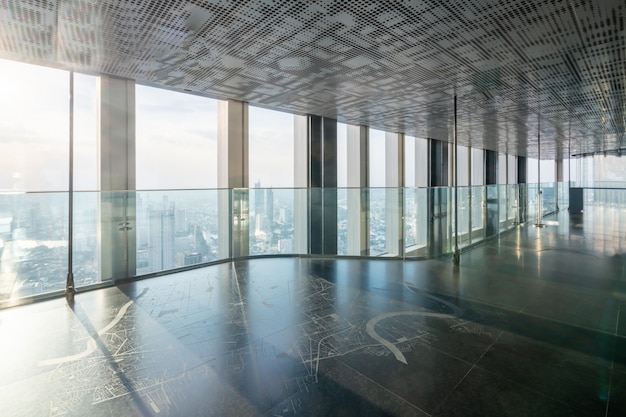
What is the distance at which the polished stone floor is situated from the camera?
6.75 feet

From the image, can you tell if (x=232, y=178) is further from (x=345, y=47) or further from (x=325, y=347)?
(x=325, y=347)

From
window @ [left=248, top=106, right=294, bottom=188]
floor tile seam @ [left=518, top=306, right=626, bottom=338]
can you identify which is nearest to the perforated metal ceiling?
window @ [left=248, top=106, right=294, bottom=188]

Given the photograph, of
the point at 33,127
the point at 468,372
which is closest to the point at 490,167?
the point at 468,372

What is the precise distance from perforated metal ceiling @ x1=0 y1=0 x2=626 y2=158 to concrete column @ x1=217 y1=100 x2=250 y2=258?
1.76ft

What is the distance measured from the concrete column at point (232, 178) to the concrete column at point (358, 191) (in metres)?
2.29

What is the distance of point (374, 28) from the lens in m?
3.27

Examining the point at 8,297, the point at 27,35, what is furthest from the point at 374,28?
the point at 8,297

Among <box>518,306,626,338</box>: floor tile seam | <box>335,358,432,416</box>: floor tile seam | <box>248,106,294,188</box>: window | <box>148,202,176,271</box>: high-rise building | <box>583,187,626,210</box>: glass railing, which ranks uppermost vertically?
<box>248,106,294,188</box>: window

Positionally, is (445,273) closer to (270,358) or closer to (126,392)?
(270,358)

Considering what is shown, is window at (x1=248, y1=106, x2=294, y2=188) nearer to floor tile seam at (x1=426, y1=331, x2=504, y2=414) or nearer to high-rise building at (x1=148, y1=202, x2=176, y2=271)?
high-rise building at (x1=148, y1=202, x2=176, y2=271)

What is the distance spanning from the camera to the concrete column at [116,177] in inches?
188

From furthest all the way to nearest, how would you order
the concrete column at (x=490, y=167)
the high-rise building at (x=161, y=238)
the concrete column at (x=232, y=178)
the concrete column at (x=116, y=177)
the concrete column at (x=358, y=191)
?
the concrete column at (x=490, y=167), the concrete column at (x=358, y=191), the concrete column at (x=232, y=178), the high-rise building at (x=161, y=238), the concrete column at (x=116, y=177)

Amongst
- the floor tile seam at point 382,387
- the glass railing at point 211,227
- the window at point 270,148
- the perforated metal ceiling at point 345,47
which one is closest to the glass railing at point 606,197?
the glass railing at point 211,227

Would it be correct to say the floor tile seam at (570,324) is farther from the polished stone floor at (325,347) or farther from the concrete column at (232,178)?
the concrete column at (232,178)
